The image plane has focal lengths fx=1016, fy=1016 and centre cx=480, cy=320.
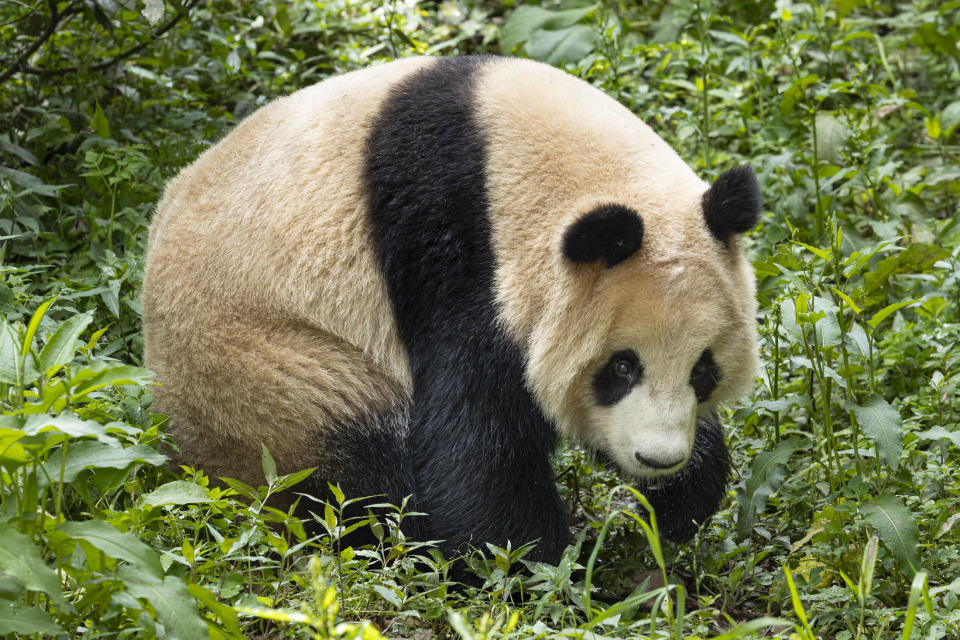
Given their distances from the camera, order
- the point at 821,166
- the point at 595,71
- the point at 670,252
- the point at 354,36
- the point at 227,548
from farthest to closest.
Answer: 1. the point at 354,36
2. the point at 595,71
3. the point at 821,166
4. the point at 670,252
5. the point at 227,548

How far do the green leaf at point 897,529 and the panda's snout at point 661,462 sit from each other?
2.27 feet

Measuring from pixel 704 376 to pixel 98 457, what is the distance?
7.58 feet

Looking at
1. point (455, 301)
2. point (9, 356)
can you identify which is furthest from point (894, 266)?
point (9, 356)

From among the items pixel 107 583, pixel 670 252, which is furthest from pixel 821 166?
pixel 107 583

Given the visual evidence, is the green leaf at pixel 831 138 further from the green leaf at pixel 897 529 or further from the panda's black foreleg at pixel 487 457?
the panda's black foreleg at pixel 487 457

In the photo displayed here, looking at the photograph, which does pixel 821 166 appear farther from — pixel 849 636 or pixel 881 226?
pixel 849 636

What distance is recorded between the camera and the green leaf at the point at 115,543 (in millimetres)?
2531

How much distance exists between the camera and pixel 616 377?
3932 mm

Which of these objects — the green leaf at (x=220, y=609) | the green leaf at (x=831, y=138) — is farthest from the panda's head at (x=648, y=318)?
the green leaf at (x=831, y=138)

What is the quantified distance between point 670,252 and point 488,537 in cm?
132

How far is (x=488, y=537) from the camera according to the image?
13.2ft

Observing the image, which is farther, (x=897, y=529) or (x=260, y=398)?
(x=260, y=398)

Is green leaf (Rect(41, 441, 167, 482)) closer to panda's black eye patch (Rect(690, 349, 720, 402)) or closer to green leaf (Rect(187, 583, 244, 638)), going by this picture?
green leaf (Rect(187, 583, 244, 638))

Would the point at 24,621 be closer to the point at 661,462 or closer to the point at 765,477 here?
the point at 661,462
